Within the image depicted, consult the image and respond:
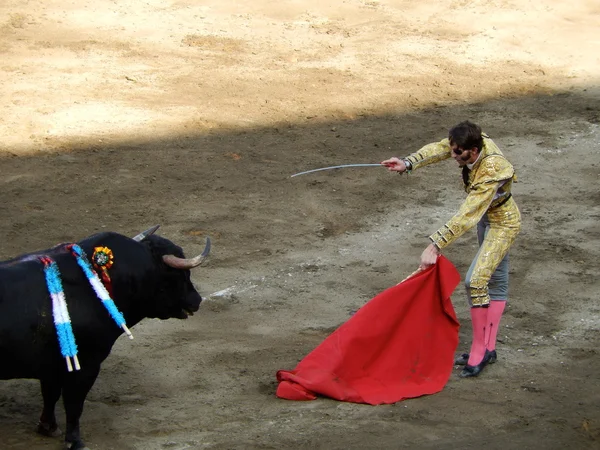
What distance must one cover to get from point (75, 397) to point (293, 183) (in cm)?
461

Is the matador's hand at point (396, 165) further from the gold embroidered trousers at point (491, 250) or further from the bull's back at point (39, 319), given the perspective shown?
the bull's back at point (39, 319)

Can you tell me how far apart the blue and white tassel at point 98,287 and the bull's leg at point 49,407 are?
18.3 inches

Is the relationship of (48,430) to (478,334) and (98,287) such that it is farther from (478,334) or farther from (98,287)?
(478,334)

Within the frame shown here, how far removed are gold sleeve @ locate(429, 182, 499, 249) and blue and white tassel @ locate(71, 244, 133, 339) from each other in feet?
6.14

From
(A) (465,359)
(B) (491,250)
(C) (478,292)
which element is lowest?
(A) (465,359)

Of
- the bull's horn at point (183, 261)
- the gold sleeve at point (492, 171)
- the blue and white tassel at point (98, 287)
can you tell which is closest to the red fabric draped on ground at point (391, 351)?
the gold sleeve at point (492, 171)

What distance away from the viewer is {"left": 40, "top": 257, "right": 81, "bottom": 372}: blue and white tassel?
5.51 m

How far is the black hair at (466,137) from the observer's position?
633cm

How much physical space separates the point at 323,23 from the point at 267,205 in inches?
197

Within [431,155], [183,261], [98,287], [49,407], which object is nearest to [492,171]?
[431,155]

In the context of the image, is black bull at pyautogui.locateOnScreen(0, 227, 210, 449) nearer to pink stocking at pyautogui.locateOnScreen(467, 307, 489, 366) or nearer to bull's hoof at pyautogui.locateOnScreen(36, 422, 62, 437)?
bull's hoof at pyautogui.locateOnScreen(36, 422, 62, 437)

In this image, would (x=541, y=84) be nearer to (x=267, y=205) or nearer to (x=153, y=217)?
(x=267, y=205)

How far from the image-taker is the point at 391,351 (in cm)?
663

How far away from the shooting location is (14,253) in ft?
27.9
